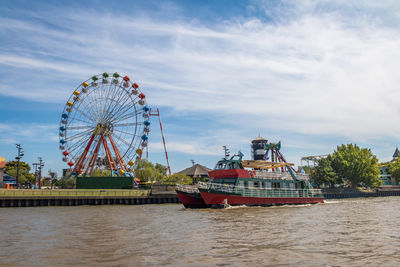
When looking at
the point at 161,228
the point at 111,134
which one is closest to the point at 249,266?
the point at 161,228

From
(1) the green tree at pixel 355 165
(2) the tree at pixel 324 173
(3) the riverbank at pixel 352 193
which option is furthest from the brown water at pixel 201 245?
(1) the green tree at pixel 355 165

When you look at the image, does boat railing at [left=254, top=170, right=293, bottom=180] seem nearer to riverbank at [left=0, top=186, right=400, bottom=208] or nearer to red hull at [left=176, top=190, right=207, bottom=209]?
red hull at [left=176, top=190, right=207, bottom=209]

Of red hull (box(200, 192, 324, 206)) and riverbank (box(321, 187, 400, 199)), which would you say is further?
riverbank (box(321, 187, 400, 199))

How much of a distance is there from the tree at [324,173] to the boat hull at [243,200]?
41.0 m

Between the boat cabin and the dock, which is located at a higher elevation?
the boat cabin

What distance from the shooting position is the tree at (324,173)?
84.5 m

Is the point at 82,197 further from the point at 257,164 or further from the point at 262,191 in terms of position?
the point at 262,191

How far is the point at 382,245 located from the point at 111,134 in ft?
187

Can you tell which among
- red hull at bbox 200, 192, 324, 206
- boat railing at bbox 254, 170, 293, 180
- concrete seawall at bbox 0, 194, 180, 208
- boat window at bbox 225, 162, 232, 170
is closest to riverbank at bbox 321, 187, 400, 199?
red hull at bbox 200, 192, 324, 206

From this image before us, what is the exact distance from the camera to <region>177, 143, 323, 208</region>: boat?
3762cm

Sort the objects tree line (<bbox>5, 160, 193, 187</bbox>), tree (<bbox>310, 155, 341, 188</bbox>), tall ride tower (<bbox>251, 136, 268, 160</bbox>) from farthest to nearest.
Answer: tall ride tower (<bbox>251, 136, 268, 160</bbox>)
tree (<bbox>310, 155, 341, 188</bbox>)
tree line (<bbox>5, 160, 193, 187</bbox>)

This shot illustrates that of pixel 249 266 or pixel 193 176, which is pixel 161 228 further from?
pixel 193 176

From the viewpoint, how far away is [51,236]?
1809 centimetres

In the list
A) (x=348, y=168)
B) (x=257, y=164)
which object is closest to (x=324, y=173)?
(x=348, y=168)
